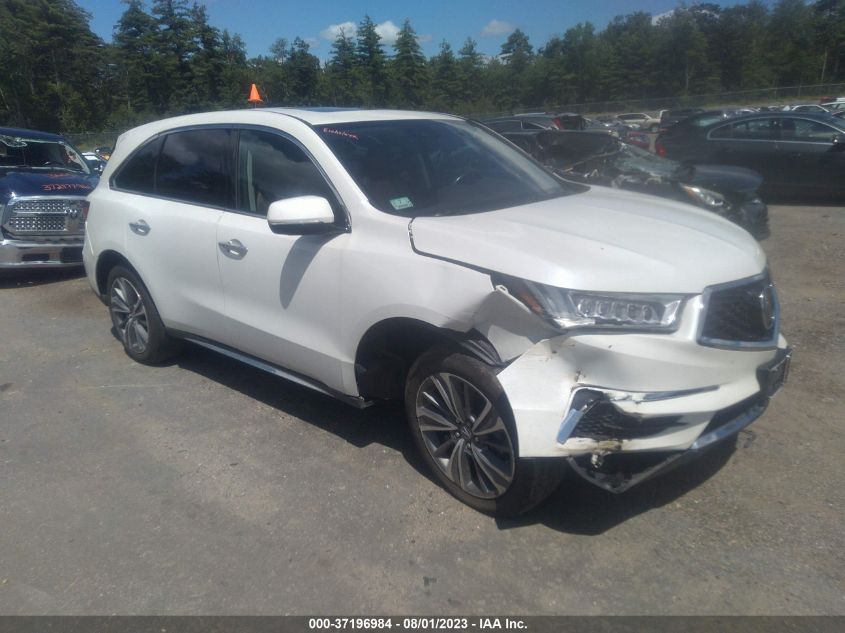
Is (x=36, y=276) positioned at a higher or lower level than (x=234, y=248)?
lower

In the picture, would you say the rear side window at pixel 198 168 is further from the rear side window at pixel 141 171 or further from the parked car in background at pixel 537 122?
the parked car in background at pixel 537 122

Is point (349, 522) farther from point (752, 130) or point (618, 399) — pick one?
point (752, 130)

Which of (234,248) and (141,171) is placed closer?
(234,248)

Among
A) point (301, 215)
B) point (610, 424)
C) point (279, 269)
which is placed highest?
point (301, 215)

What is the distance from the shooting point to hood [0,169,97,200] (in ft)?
26.5

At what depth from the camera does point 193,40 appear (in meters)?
42.3

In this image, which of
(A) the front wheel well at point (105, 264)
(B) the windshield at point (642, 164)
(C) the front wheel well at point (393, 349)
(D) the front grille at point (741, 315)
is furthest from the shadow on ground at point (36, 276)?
(D) the front grille at point (741, 315)

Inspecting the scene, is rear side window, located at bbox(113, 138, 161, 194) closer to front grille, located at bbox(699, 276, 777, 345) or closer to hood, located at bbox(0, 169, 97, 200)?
hood, located at bbox(0, 169, 97, 200)

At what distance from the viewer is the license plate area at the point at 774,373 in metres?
3.14

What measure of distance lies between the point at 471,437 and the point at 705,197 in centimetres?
603

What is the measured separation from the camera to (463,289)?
10.1 ft

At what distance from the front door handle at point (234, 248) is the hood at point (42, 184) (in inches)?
202

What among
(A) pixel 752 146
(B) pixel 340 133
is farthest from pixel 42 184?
(A) pixel 752 146
